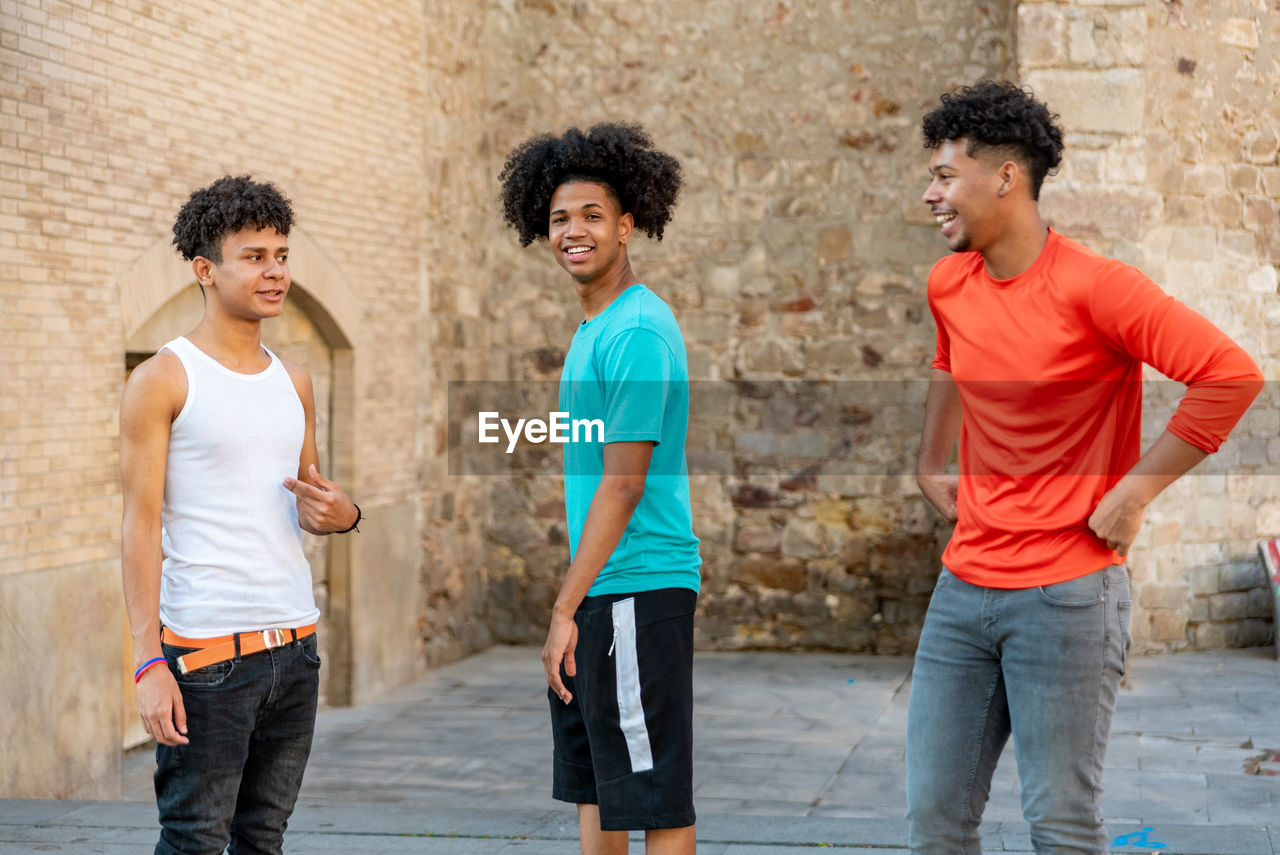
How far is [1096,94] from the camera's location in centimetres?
689

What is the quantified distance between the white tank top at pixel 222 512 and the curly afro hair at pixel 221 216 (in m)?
0.20

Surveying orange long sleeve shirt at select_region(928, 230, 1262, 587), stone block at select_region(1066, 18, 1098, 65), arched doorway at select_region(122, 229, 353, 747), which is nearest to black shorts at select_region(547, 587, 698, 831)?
orange long sleeve shirt at select_region(928, 230, 1262, 587)

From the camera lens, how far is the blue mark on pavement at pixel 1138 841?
384cm

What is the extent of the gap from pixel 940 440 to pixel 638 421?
72 centimetres

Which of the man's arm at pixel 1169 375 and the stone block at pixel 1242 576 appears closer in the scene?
the man's arm at pixel 1169 375

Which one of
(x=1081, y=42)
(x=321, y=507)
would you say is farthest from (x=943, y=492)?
(x=1081, y=42)

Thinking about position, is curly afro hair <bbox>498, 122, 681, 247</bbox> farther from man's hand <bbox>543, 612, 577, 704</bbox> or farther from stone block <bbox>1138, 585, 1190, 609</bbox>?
stone block <bbox>1138, 585, 1190, 609</bbox>

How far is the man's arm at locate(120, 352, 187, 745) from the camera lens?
2453 mm

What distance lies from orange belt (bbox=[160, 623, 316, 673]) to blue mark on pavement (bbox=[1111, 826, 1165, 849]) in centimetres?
250

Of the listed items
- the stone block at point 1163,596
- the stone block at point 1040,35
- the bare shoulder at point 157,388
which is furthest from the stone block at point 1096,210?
the bare shoulder at point 157,388

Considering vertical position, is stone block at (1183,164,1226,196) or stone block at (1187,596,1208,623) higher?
stone block at (1183,164,1226,196)

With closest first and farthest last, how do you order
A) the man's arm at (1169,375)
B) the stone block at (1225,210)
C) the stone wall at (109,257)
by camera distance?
the man's arm at (1169,375)
the stone wall at (109,257)
the stone block at (1225,210)

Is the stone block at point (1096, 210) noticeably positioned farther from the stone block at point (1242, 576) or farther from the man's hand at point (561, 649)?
the man's hand at point (561, 649)

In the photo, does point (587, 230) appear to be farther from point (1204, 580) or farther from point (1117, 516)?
point (1204, 580)
